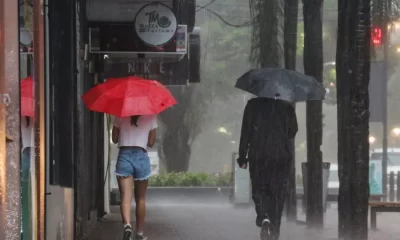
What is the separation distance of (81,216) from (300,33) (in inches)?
432

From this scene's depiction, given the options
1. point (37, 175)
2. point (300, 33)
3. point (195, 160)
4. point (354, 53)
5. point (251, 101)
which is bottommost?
point (195, 160)

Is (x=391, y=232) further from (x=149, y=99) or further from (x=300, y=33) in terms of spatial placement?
(x=300, y=33)

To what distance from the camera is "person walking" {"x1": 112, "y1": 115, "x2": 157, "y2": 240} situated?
7480 mm

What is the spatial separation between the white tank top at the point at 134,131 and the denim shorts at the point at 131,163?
0.24ft

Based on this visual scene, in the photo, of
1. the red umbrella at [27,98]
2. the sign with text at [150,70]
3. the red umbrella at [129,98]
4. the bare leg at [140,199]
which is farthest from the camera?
the sign with text at [150,70]

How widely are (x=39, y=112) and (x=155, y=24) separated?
15.0 feet

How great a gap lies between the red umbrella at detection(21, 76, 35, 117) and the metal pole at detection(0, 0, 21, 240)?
1.62 feet

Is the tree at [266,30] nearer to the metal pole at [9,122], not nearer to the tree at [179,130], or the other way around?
the metal pole at [9,122]

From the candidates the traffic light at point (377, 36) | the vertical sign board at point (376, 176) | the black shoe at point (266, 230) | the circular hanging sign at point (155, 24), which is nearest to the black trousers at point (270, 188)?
the black shoe at point (266, 230)

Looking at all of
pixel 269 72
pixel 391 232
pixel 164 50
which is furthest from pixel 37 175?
pixel 391 232

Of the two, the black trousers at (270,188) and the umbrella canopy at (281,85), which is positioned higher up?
the umbrella canopy at (281,85)

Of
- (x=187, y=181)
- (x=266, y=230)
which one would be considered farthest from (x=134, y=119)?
(x=187, y=181)

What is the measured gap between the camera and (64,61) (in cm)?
744

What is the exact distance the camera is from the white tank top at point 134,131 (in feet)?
24.6
